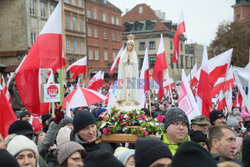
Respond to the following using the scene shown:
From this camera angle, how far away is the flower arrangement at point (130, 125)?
592 cm

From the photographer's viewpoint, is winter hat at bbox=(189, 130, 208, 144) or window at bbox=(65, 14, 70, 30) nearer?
winter hat at bbox=(189, 130, 208, 144)

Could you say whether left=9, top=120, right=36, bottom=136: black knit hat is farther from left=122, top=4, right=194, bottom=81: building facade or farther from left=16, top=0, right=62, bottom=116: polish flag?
left=122, top=4, right=194, bottom=81: building facade

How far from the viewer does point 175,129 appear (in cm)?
498

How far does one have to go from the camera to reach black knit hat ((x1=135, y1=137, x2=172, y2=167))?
3268 millimetres

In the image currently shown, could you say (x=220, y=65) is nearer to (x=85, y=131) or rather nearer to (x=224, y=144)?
(x=224, y=144)

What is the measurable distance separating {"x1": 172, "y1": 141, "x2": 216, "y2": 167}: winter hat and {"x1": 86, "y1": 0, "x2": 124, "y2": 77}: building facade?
46.2 meters

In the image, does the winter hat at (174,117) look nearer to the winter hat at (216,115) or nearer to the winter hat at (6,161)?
the winter hat at (216,115)

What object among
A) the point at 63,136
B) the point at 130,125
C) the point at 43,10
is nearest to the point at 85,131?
the point at 63,136

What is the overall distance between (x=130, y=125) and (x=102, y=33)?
49586 millimetres

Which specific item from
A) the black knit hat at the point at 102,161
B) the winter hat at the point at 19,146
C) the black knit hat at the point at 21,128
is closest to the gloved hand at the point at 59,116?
the black knit hat at the point at 21,128

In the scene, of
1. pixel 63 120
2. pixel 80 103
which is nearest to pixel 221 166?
pixel 63 120

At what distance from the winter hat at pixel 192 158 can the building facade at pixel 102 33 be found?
46207 mm

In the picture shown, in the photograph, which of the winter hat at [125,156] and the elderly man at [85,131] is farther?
the elderly man at [85,131]

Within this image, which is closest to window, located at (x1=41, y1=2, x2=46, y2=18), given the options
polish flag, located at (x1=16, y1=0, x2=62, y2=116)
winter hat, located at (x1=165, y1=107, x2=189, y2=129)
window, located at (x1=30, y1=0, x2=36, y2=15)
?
window, located at (x1=30, y1=0, x2=36, y2=15)
